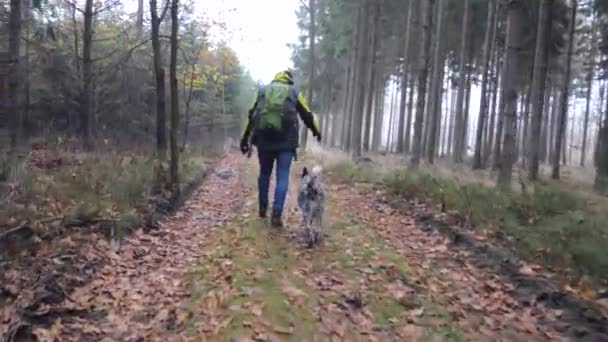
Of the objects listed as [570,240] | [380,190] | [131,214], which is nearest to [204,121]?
[380,190]

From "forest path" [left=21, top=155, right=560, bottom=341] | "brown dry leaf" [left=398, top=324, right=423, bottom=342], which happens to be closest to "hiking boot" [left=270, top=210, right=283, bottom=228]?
"forest path" [left=21, top=155, right=560, bottom=341]

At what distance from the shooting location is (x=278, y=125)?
22.2ft

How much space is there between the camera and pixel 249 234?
22.5 ft

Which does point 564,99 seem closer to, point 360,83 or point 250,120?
point 360,83

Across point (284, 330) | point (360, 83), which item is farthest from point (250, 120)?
point (360, 83)

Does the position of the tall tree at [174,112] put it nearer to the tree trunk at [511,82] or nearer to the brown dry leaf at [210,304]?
the brown dry leaf at [210,304]

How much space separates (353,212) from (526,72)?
60.0 feet

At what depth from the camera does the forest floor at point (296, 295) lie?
404cm

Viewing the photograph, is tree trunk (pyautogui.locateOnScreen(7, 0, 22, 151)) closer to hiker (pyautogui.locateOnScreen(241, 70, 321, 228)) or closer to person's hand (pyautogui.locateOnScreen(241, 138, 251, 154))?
person's hand (pyautogui.locateOnScreen(241, 138, 251, 154))

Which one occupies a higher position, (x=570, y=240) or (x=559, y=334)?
(x=570, y=240)

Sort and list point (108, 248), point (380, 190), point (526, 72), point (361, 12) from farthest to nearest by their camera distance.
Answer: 1. point (526, 72)
2. point (361, 12)
3. point (380, 190)
4. point (108, 248)

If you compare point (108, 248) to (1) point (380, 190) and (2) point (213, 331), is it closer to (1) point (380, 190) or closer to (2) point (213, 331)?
(2) point (213, 331)

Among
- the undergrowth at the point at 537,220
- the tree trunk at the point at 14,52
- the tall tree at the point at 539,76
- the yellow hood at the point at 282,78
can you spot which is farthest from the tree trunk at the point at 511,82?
the tree trunk at the point at 14,52

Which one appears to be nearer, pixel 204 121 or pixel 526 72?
pixel 526 72
